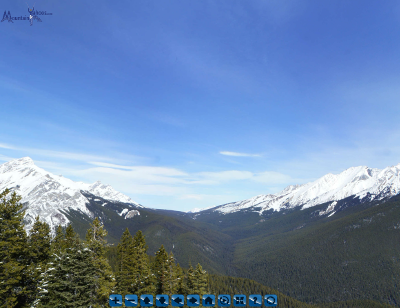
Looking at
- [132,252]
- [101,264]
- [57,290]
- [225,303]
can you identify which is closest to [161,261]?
[132,252]

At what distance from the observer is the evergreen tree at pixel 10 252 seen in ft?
89.4

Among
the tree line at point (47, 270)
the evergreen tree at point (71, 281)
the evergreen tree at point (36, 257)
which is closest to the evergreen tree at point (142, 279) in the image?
the tree line at point (47, 270)

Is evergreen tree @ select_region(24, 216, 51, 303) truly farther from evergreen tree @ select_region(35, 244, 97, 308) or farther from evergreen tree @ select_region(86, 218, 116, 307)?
evergreen tree @ select_region(86, 218, 116, 307)

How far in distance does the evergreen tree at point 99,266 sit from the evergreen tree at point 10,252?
8.10 m

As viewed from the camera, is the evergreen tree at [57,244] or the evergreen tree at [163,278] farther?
the evergreen tree at [163,278]

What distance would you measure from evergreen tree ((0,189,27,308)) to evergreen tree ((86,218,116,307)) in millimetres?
8098

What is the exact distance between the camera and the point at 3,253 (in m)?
27.3

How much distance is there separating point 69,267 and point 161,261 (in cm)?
2584

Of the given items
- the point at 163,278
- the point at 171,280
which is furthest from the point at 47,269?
the point at 171,280

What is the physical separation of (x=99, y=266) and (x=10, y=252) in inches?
409

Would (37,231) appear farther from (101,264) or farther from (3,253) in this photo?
(101,264)

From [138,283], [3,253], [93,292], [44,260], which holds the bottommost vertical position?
[138,283]

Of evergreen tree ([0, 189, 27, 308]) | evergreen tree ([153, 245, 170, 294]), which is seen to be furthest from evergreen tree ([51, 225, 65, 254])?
evergreen tree ([153, 245, 170, 294])

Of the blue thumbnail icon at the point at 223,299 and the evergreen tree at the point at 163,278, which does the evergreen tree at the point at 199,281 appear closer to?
the evergreen tree at the point at 163,278
